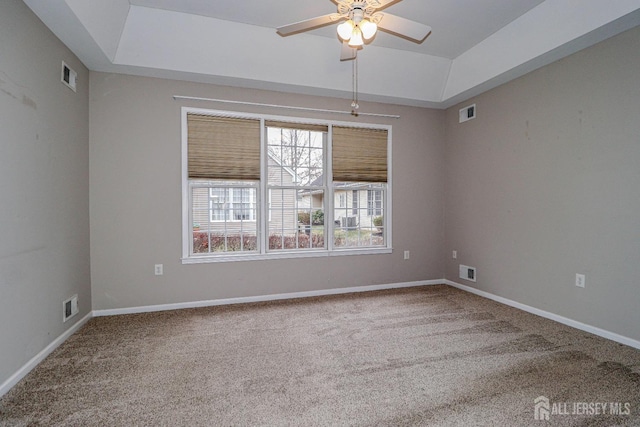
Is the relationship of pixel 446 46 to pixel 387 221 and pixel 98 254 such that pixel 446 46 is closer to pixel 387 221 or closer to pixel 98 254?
pixel 387 221

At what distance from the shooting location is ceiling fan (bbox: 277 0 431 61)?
2.01m

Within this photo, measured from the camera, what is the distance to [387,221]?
14.2 feet

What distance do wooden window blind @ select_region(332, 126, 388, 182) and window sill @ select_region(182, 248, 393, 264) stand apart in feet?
3.19

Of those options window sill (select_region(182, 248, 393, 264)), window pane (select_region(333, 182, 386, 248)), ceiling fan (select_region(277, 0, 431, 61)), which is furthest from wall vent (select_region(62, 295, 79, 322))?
ceiling fan (select_region(277, 0, 431, 61))

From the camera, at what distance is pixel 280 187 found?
3893 millimetres

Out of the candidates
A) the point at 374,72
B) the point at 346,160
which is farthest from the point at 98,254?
the point at 374,72

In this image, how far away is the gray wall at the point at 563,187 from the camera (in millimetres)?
2576

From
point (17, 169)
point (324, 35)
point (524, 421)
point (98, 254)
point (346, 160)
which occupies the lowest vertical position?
point (524, 421)

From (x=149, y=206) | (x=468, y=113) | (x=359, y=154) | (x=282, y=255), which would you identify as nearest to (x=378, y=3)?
(x=359, y=154)

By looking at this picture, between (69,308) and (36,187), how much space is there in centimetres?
116

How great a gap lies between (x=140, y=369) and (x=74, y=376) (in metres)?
0.41

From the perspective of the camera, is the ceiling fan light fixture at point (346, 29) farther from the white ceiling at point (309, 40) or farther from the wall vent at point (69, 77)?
the wall vent at point (69, 77)

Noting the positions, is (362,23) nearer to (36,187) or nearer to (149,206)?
(36,187)

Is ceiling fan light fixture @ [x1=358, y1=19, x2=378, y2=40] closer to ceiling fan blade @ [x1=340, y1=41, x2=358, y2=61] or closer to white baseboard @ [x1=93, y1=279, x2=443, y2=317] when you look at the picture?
ceiling fan blade @ [x1=340, y1=41, x2=358, y2=61]
